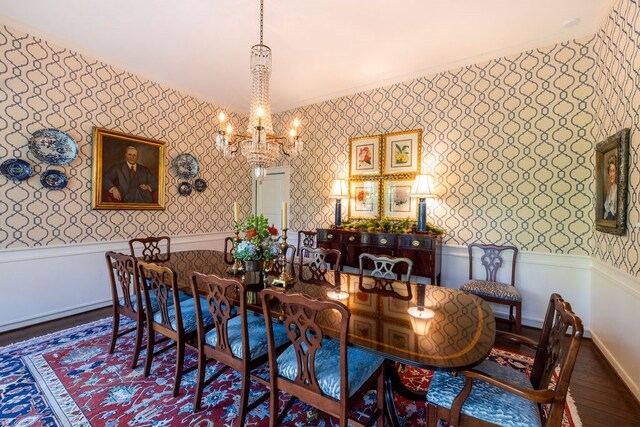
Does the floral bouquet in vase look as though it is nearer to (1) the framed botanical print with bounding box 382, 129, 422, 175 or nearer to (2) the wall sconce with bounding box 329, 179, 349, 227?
(2) the wall sconce with bounding box 329, 179, 349, 227

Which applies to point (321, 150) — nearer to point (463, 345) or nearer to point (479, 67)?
point (479, 67)

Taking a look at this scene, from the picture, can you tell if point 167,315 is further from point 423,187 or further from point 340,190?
point 423,187

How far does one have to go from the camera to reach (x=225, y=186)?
5.11 metres

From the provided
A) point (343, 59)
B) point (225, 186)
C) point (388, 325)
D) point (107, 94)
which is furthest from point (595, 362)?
point (107, 94)

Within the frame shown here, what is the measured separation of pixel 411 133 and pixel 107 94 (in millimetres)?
4058

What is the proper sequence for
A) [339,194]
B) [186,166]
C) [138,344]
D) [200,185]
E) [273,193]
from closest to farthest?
1. [138,344]
2. [339,194]
3. [186,166]
4. [200,185]
5. [273,193]

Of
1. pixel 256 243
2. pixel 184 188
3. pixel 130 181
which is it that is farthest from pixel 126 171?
pixel 256 243

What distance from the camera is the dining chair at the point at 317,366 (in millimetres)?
1278

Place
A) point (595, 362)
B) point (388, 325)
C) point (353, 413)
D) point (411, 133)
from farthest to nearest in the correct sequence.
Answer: point (411, 133)
point (595, 362)
point (353, 413)
point (388, 325)

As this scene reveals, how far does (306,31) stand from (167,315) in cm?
295

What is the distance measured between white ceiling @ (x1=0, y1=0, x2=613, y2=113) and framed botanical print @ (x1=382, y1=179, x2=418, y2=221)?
4.87ft

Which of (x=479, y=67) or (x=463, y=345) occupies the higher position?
(x=479, y=67)

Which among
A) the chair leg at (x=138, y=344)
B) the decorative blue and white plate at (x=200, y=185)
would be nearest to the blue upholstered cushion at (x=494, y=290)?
the chair leg at (x=138, y=344)

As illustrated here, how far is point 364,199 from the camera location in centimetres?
428
